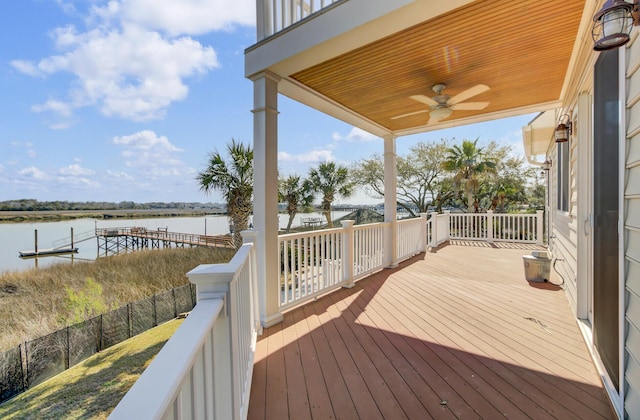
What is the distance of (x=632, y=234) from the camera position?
1.39m

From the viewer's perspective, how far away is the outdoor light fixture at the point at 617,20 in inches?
49.2

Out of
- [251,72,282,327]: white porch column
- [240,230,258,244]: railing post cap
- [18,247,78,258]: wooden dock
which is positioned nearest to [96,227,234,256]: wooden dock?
[18,247,78,258]: wooden dock

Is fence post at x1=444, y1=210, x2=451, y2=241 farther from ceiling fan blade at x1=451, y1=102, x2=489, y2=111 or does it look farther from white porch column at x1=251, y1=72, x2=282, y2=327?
white porch column at x1=251, y1=72, x2=282, y2=327

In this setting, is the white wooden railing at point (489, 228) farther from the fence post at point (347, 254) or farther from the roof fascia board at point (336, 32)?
the roof fascia board at point (336, 32)

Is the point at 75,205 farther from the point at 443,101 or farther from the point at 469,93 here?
the point at 469,93

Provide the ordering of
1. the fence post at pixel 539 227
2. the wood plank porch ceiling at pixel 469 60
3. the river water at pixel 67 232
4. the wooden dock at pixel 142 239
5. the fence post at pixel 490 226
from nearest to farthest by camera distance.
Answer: the wood plank porch ceiling at pixel 469 60 → the fence post at pixel 539 227 → the fence post at pixel 490 226 → the wooden dock at pixel 142 239 → the river water at pixel 67 232

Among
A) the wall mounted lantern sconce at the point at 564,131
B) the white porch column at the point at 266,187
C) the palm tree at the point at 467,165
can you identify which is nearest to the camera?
the white porch column at the point at 266,187

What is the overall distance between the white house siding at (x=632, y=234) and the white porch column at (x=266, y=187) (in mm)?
2592

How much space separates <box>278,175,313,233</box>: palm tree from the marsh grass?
3248 millimetres

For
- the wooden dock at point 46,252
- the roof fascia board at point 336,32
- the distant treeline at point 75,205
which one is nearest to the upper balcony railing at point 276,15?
the roof fascia board at point 336,32

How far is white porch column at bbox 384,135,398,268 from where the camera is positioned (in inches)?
212

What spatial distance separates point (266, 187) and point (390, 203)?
3.18 meters

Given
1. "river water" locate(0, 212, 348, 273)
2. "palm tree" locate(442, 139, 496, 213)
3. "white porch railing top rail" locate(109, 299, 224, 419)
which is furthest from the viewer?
"river water" locate(0, 212, 348, 273)

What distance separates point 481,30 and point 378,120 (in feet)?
7.80
